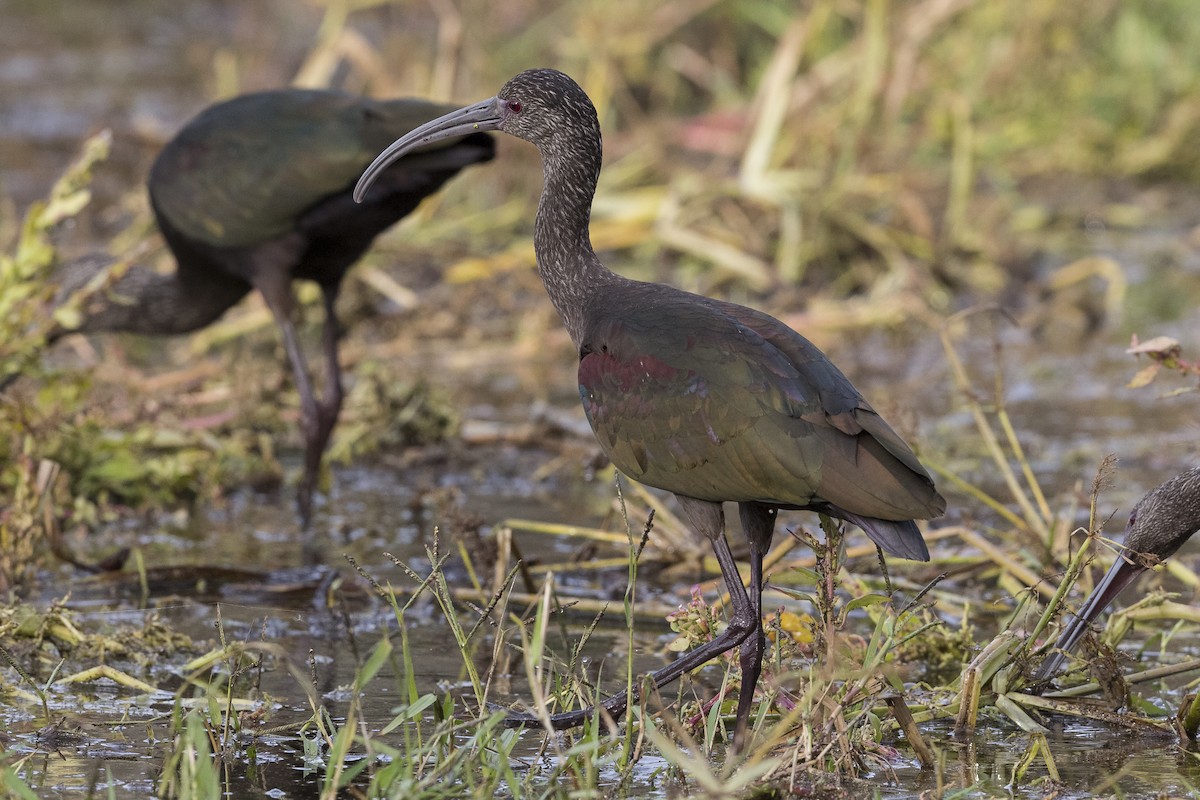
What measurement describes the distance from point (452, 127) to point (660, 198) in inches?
192

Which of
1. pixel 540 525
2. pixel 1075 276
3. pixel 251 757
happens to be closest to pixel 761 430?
pixel 251 757

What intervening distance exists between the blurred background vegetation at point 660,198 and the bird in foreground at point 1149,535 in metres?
2.80

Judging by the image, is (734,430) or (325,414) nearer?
(734,430)

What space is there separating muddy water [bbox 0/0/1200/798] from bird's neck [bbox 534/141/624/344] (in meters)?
0.99

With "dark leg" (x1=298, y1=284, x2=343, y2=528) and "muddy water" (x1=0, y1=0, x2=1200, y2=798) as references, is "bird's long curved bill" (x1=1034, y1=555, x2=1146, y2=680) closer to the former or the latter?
"muddy water" (x1=0, y1=0, x2=1200, y2=798)

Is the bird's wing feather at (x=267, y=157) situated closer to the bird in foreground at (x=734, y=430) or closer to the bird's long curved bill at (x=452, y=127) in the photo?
the bird's long curved bill at (x=452, y=127)

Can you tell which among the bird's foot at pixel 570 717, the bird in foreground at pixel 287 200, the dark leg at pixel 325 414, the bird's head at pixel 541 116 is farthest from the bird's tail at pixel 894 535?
the dark leg at pixel 325 414

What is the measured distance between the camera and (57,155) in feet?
37.7

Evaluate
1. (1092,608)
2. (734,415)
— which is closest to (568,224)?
(734,415)

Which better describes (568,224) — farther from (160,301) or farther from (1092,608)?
(160,301)

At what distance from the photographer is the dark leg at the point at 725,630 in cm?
368

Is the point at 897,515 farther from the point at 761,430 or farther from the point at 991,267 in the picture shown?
the point at 991,267

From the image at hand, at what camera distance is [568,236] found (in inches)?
165

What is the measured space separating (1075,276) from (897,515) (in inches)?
233
